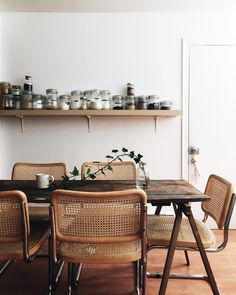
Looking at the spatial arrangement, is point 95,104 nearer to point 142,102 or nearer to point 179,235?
point 142,102

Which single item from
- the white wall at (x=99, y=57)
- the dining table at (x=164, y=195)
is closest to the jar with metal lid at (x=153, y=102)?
the white wall at (x=99, y=57)

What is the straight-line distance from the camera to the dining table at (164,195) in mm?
1626

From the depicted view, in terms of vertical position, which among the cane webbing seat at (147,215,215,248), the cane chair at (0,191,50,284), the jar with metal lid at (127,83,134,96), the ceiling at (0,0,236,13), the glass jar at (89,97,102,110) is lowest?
the cane webbing seat at (147,215,215,248)

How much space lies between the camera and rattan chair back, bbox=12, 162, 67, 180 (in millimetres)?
2367

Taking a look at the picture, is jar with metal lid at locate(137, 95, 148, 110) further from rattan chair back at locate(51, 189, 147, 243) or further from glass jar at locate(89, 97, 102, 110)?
rattan chair back at locate(51, 189, 147, 243)

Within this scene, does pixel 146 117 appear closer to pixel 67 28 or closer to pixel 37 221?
pixel 67 28

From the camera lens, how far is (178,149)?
3.09m

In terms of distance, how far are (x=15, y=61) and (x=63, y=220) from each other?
2.25 meters

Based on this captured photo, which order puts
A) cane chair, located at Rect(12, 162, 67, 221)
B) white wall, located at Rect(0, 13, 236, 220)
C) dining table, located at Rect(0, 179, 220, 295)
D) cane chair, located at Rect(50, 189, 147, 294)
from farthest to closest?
white wall, located at Rect(0, 13, 236, 220) → cane chair, located at Rect(12, 162, 67, 221) → dining table, located at Rect(0, 179, 220, 295) → cane chair, located at Rect(50, 189, 147, 294)

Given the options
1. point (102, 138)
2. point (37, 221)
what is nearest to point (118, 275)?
point (37, 221)

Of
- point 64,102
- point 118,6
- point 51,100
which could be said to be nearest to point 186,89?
point 118,6

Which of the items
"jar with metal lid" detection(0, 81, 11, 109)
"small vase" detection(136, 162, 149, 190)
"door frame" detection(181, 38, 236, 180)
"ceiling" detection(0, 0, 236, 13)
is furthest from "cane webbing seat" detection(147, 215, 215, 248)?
"ceiling" detection(0, 0, 236, 13)

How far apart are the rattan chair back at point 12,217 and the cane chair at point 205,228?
2.53ft

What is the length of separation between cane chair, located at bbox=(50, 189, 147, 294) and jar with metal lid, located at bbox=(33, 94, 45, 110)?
1.73 meters
